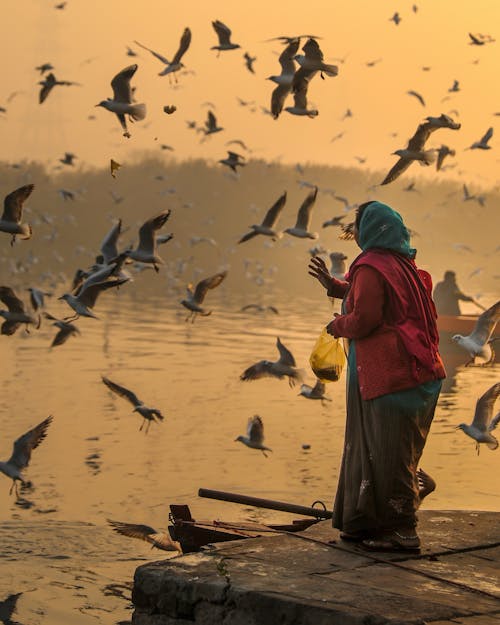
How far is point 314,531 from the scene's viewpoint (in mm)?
7652

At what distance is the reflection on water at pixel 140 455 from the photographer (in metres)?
11.5

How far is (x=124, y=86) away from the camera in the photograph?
1591 centimetres

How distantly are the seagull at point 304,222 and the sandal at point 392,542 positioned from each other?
33.2 ft

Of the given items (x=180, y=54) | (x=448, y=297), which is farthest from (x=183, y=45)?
(x=448, y=297)

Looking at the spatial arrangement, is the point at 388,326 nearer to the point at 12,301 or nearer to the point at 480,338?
the point at 480,338

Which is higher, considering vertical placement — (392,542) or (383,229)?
(383,229)

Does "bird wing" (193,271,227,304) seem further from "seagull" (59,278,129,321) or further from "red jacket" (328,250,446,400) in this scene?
"red jacket" (328,250,446,400)

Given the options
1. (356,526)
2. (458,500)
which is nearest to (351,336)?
(356,526)

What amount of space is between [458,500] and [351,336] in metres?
8.14

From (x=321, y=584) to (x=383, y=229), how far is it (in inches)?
71.9

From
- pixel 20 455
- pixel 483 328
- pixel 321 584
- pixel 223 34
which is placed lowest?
pixel 20 455

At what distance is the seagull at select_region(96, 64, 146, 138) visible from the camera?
15.8 m

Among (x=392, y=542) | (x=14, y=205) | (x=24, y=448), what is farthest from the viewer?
(x=14, y=205)

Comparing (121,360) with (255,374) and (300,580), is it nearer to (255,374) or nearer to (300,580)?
(255,374)
